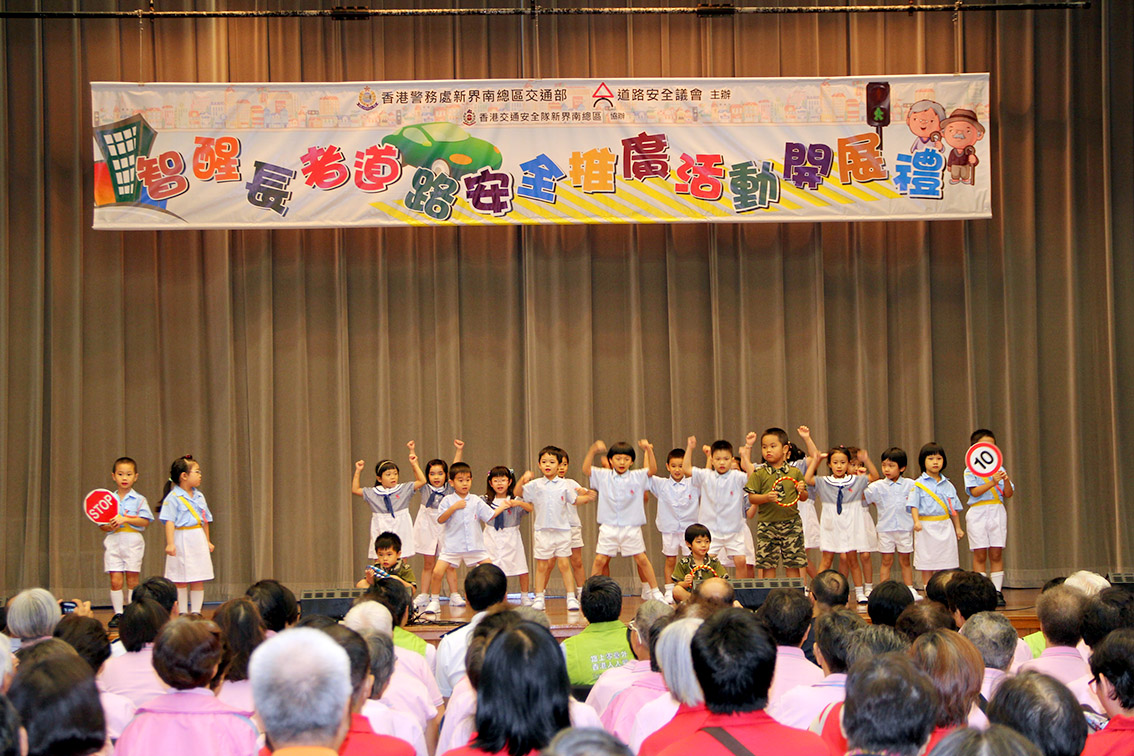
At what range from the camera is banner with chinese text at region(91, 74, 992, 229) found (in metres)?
8.98

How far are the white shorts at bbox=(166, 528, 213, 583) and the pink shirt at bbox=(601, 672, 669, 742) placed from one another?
5344mm

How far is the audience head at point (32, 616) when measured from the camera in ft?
13.3

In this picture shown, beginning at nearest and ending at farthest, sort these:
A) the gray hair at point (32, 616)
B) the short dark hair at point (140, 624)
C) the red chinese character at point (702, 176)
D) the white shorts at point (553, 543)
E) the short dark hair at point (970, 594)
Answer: the short dark hair at point (140, 624) < the gray hair at point (32, 616) < the short dark hair at point (970, 594) < the white shorts at point (553, 543) < the red chinese character at point (702, 176)

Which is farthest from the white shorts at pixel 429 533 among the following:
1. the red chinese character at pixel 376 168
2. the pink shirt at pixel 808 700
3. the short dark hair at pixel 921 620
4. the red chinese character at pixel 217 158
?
the pink shirt at pixel 808 700

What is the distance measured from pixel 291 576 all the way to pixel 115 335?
2.75 m

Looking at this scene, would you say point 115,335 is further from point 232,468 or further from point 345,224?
point 345,224

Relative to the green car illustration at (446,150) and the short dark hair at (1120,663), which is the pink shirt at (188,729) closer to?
the short dark hair at (1120,663)

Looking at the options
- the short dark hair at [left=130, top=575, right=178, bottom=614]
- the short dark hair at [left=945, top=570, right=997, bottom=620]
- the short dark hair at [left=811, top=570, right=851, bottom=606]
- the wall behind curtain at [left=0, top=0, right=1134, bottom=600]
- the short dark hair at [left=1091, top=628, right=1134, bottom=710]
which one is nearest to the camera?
the short dark hair at [left=1091, top=628, right=1134, bottom=710]

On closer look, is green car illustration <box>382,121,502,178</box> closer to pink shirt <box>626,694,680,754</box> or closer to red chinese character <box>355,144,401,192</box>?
red chinese character <box>355,144,401,192</box>

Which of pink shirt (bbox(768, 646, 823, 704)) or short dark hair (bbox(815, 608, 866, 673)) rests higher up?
short dark hair (bbox(815, 608, 866, 673))

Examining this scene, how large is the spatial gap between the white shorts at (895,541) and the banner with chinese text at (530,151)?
272 cm

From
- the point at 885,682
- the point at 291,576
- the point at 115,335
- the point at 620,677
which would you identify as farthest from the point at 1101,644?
the point at 115,335

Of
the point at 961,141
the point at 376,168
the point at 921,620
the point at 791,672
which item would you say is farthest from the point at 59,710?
the point at 961,141

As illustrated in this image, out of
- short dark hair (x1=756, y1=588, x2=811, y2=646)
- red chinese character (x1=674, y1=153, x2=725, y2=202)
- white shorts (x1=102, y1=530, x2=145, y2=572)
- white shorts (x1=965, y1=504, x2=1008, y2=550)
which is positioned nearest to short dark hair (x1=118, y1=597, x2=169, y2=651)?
short dark hair (x1=756, y1=588, x2=811, y2=646)
